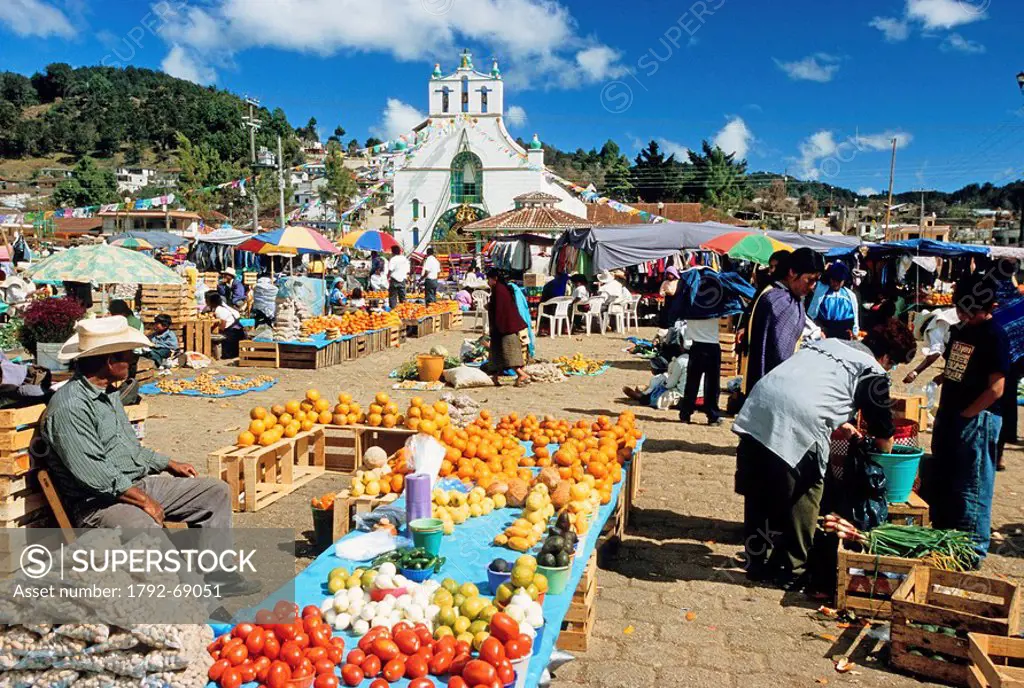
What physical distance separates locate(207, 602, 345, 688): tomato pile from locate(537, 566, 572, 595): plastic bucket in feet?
3.04

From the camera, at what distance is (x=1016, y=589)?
3.65 meters

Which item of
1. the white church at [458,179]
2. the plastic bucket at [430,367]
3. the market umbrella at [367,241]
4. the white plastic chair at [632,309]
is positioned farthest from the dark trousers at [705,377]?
the white church at [458,179]

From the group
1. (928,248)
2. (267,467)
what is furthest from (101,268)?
(928,248)

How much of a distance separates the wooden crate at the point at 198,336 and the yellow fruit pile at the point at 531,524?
10.0m

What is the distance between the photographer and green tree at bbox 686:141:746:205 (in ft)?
220

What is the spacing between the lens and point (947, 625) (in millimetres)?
3580

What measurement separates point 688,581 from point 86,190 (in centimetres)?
8205

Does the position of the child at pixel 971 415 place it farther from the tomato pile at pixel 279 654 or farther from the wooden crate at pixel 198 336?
the wooden crate at pixel 198 336

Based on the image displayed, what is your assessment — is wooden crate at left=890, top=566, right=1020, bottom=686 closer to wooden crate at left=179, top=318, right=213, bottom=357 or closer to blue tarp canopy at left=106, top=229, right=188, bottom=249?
wooden crate at left=179, top=318, right=213, bottom=357

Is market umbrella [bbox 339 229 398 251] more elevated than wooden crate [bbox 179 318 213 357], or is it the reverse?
market umbrella [bbox 339 229 398 251]

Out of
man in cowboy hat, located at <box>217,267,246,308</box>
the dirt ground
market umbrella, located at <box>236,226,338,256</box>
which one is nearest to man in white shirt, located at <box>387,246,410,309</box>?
man in cowboy hat, located at <box>217,267,246,308</box>

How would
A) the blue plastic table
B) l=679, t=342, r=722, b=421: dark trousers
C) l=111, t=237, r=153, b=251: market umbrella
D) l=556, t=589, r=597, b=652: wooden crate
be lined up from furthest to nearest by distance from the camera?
l=111, t=237, r=153, b=251: market umbrella
l=679, t=342, r=722, b=421: dark trousers
l=556, t=589, r=597, b=652: wooden crate
the blue plastic table

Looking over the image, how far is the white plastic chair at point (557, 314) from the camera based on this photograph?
57.2 feet

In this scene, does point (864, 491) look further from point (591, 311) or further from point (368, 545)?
point (591, 311)
